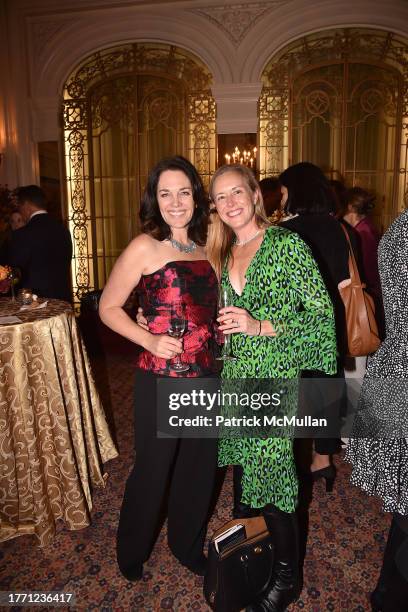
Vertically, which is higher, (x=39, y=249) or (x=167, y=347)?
(x=39, y=249)

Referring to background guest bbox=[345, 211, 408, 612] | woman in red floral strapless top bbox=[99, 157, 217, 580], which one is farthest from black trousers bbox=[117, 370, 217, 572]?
background guest bbox=[345, 211, 408, 612]

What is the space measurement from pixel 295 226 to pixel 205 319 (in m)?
0.97

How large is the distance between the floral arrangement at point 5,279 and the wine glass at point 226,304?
1.52 m

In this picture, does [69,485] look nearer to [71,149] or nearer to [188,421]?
[188,421]

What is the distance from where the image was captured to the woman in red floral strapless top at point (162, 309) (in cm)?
174

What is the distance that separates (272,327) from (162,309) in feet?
1.40

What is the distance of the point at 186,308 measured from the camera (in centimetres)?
174

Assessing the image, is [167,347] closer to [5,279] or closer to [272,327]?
[272,327]

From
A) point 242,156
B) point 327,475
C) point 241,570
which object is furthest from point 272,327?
point 242,156

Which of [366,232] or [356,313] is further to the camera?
[366,232]

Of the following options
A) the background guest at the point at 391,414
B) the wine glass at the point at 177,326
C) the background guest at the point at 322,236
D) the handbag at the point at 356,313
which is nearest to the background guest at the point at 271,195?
the background guest at the point at 322,236

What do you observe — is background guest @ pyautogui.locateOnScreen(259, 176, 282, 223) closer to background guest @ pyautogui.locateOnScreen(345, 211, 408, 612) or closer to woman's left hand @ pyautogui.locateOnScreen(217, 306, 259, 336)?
woman's left hand @ pyautogui.locateOnScreen(217, 306, 259, 336)

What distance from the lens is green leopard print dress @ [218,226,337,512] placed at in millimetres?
1612

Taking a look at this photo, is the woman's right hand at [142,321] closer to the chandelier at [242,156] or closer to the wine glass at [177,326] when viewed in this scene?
the wine glass at [177,326]
